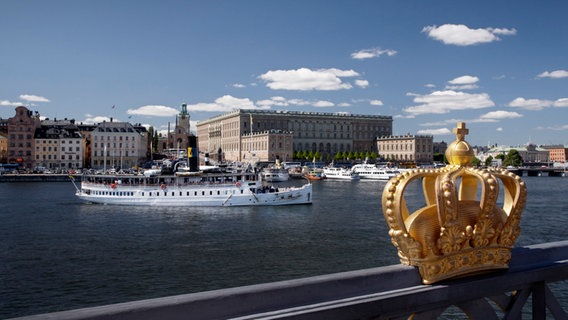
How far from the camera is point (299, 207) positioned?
41.8m

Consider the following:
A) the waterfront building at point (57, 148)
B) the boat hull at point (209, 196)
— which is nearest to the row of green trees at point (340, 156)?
the waterfront building at point (57, 148)

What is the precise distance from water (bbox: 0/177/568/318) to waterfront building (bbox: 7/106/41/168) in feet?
213

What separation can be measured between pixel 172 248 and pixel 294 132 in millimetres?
129144

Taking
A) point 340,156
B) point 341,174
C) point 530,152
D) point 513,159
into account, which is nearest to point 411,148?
point 340,156

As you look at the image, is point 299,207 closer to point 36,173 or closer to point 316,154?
point 36,173

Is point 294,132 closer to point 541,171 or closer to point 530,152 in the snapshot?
point 541,171

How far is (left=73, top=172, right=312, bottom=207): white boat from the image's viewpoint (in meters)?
42.2

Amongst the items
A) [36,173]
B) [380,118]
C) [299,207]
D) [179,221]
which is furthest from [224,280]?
[380,118]

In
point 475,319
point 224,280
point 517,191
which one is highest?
Answer: point 517,191

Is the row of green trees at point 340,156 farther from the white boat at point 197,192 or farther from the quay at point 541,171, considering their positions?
the white boat at point 197,192

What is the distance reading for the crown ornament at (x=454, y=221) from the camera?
11.4 feet

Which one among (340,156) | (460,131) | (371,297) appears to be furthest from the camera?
(340,156)

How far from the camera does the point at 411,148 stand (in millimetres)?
150250

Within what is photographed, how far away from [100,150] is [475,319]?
105941mm
